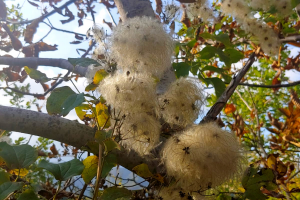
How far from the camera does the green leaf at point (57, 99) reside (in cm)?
76

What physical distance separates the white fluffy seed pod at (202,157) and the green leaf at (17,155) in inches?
16.7

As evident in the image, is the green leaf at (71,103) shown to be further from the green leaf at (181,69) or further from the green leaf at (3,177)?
the green leaf at (181,69)

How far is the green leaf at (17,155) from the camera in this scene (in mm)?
721

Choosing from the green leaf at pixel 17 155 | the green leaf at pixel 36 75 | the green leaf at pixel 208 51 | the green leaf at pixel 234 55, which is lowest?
the green leaf at pixel 17 155

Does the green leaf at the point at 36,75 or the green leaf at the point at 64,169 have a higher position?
the green leaf at the point at 36,75

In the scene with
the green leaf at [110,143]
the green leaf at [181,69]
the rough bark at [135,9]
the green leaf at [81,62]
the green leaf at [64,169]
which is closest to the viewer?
the green leaf at [110,143]

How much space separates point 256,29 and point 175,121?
1242mm

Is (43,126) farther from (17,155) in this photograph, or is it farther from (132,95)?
(132,95)

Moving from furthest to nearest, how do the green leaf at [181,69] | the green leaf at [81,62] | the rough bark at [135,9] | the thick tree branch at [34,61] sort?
the thick tree branch at [34,61] < the rough bark at [135,9] < the green leaf at [181,69] < the green leaf at [81,62]

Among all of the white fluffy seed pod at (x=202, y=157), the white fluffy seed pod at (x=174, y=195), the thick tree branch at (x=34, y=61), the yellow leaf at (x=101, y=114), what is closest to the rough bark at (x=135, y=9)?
the thick tree branch at (x=34, y=61)

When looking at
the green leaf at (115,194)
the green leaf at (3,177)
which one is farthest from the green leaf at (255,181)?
the green leaf at (3,177)

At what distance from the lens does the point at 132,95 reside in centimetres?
64

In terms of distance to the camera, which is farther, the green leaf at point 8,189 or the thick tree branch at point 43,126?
the thick tree branch at point 43,126

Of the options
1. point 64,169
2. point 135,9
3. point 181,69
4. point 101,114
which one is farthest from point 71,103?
point 135,9
